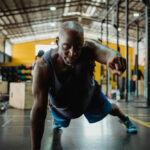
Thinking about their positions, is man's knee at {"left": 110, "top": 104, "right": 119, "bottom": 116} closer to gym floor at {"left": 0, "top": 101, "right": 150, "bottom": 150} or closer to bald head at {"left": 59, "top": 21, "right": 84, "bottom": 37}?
gym floor at {"left": 0, "top": 101, "right": 150, "bottom": 150}

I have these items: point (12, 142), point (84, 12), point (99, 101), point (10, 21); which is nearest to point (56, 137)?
point (12, 142)

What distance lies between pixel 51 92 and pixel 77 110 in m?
0.21

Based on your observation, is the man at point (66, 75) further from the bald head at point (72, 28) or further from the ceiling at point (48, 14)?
the ceiling at point (48, 14)

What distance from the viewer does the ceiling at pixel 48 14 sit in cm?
1063

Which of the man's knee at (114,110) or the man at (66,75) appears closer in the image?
the man at (66,75)

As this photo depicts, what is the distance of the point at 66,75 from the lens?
114cm

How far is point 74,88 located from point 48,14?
1236 cm

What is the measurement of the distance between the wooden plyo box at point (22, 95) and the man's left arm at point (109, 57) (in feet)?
9.22

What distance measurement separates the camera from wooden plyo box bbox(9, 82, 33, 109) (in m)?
3.73

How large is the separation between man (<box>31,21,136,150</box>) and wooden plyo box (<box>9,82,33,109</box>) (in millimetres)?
2529

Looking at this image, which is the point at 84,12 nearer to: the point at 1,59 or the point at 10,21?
the point at 10,21

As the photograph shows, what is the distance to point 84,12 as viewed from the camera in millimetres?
13906

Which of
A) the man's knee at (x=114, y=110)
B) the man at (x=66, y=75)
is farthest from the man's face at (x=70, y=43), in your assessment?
Result: the man's knee at (x=114, y=110)

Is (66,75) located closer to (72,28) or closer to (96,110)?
(72,28)
